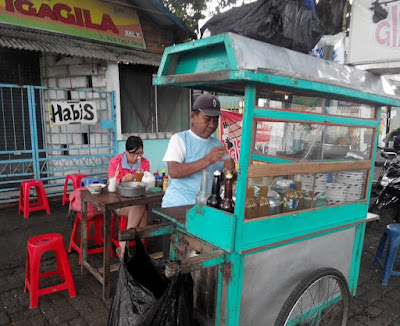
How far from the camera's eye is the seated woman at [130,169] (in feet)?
11.0

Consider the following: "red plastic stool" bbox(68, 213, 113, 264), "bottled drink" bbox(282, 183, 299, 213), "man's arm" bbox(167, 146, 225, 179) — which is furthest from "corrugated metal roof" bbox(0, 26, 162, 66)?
"bottled drink" bbox(282, 183, 299, 213)

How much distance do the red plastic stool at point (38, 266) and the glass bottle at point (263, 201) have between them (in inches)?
76.0

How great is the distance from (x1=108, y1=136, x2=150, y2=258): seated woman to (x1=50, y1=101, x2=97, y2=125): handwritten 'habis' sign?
255cm

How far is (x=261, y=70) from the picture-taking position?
1450 mm

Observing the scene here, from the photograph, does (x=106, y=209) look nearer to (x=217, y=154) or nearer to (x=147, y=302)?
(x=217, y=154)

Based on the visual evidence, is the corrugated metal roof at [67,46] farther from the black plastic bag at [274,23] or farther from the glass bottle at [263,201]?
the glass bottle at [263,201]

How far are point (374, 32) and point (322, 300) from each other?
83.1 inches

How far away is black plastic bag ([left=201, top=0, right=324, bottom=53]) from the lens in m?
1.62

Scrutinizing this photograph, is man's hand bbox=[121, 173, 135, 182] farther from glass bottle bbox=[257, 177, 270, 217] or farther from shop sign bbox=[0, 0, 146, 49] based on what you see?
shop sign bbox=[0, 0, 146, 49]

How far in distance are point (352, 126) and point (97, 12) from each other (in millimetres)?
6030

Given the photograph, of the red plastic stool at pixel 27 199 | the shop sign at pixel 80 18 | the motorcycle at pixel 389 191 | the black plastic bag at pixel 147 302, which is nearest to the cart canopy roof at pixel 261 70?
the black plastic bag at pixel 147 302

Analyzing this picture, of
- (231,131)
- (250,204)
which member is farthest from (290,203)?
(231,131)

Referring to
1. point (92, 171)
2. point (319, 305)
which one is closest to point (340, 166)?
point (319, 305)

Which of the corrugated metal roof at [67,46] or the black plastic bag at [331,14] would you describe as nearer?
the black plastic bag at [331,14]
